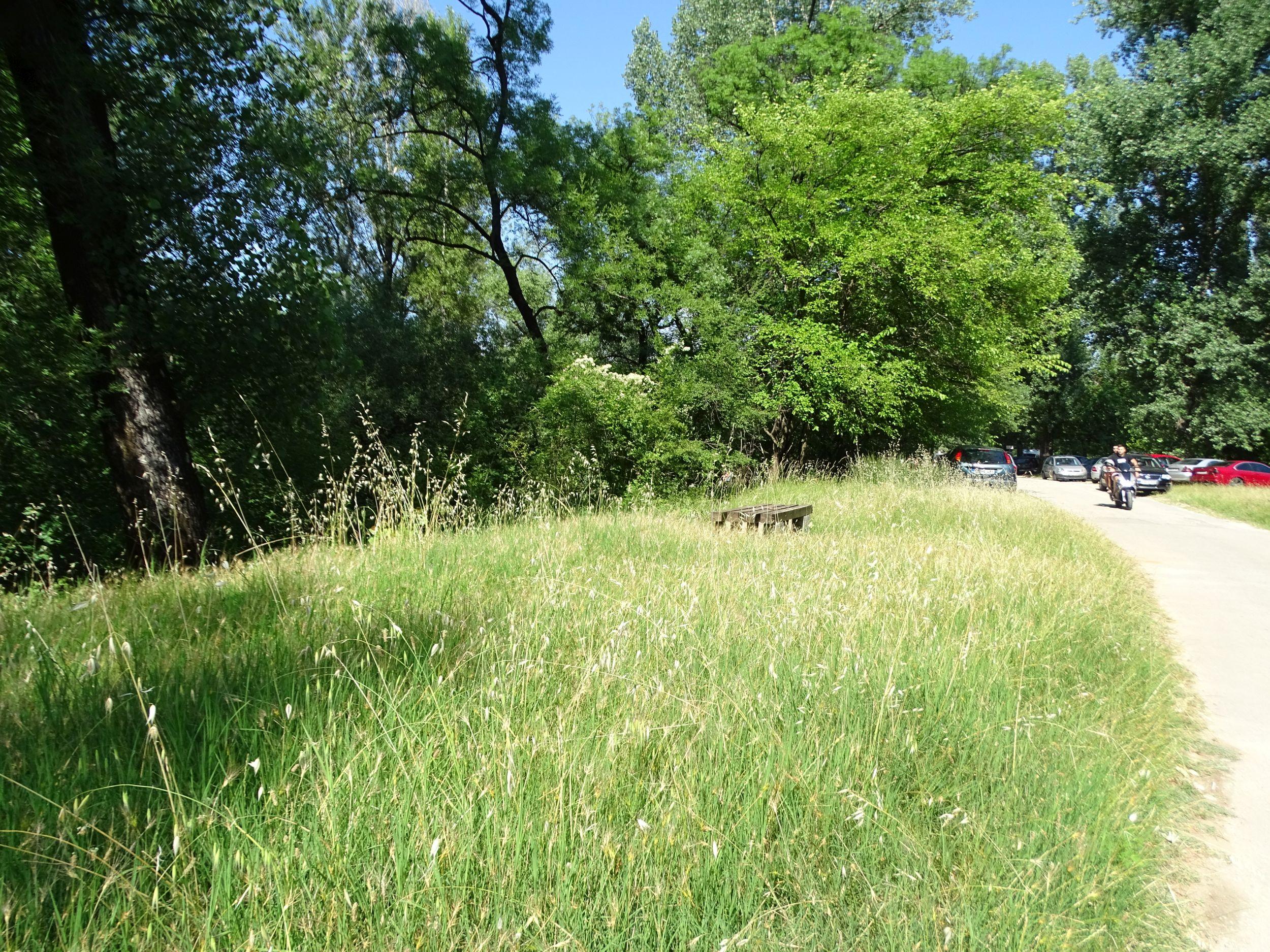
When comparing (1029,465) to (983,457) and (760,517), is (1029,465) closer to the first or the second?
(983,457)

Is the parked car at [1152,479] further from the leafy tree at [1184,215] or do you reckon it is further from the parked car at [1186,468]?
the leafy tree at [1184,215]

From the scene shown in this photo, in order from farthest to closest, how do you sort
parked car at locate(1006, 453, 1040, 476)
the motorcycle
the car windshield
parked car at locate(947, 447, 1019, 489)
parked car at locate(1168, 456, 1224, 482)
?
1. parked car at locate(1006, 453, 1040, 476)
2. parked car at locate(1168, 456, 1224, 482)
3. the car windshield
4. parked car at locate(947, 447, 1019, 489)
5. the motorcycle

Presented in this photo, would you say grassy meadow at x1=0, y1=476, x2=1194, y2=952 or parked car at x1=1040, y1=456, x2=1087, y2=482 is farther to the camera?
parked car at x1=1040, y1=456, x2=1087, y2=482

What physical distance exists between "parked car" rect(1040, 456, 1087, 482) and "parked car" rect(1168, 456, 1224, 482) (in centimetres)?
948

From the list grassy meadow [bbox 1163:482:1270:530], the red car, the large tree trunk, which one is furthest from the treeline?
grassy meadow [bbox 1163:482:1270:530]

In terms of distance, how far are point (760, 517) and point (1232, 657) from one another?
14.3ft

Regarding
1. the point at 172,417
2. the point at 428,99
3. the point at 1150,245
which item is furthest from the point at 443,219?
the point at 1150,245

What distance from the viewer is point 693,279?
62.8 feet

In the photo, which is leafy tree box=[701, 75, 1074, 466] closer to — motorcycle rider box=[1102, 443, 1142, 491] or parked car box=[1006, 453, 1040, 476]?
motorcycle rider box=[1102, 443, 1142, 491]

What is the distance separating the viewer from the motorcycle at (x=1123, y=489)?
19609 mm

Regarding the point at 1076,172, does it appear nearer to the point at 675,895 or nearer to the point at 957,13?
the point at 957,13

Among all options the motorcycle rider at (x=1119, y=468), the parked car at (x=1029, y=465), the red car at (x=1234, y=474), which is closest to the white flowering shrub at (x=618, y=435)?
the motorcycle rider at (x=1119, y=468)

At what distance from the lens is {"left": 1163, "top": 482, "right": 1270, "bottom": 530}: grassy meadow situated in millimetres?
17188

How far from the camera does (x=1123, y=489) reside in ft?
64.5
